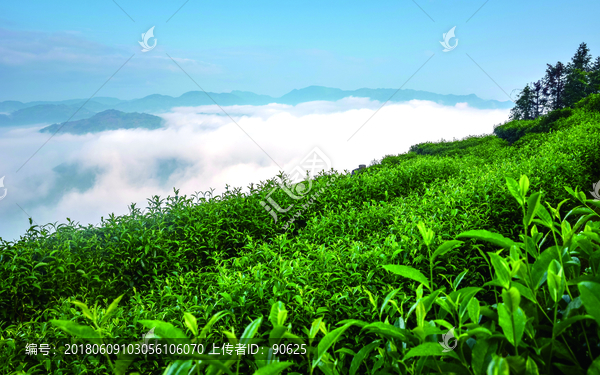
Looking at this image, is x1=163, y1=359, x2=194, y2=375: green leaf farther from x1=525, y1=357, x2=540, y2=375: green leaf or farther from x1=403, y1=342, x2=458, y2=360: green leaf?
x1=525, y1=357, x2=540, y2=375: green leaf

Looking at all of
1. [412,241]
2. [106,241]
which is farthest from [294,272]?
[106,241]

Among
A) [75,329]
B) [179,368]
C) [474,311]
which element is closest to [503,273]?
[474,311]

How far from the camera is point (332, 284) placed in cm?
207

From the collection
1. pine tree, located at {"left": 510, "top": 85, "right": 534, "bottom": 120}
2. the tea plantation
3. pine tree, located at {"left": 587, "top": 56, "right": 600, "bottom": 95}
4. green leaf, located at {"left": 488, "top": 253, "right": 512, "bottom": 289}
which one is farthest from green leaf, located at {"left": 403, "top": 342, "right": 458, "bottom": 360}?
pine tree, located at {"left": 510, "top": 85, "right": 534, "bottom": 120}

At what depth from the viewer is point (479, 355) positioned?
86cm

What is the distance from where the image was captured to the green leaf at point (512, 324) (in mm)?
787

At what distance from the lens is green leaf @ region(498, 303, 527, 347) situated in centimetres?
79

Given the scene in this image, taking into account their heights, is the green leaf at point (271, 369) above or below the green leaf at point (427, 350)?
above

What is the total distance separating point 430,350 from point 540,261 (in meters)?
0.56

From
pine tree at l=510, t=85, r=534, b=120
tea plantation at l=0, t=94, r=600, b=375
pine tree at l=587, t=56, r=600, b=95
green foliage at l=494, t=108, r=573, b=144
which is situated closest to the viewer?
tea plantation at l=0, t=94, r=600, b=375

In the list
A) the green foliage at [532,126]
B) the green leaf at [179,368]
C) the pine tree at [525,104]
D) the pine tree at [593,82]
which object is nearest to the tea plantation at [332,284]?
the green leaf at [179,368]

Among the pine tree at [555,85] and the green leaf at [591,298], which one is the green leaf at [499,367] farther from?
the pine tree at [555,85]

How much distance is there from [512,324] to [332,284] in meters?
1.34

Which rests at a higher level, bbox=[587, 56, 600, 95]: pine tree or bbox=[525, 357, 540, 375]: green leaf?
bbox=[587, 56, 600, 95]: pine tree
